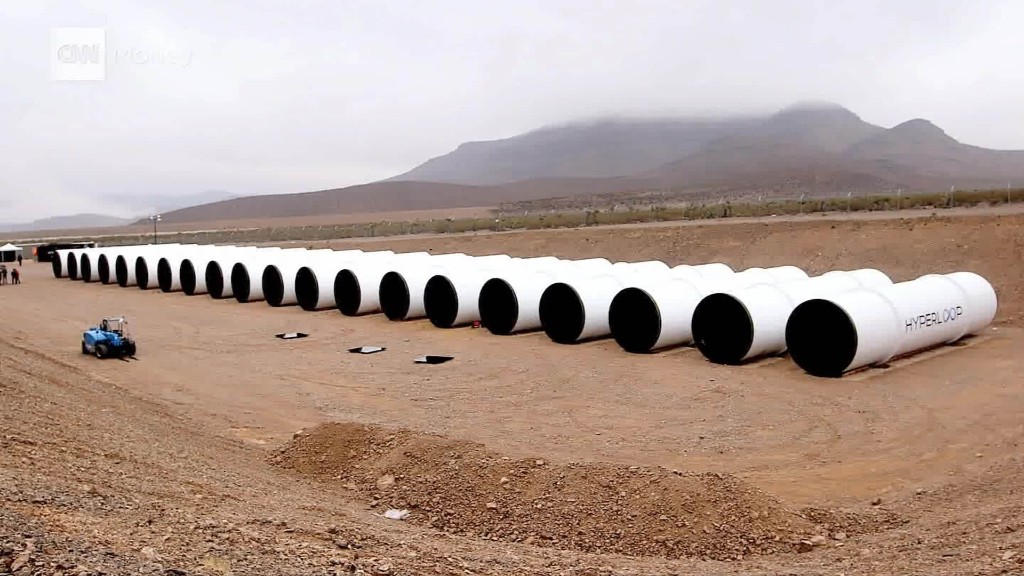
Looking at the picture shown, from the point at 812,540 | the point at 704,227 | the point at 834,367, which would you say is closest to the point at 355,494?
the point at 812,540

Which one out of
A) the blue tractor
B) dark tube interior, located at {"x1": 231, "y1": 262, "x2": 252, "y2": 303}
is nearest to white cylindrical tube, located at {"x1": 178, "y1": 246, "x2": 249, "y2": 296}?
dark tube interior, located at {"x1": 231, "y1": 262, "x2": 252, "y2": 303}

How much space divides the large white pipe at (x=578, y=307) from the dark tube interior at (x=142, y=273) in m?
22.3

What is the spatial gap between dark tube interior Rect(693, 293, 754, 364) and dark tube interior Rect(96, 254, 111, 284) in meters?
30.9

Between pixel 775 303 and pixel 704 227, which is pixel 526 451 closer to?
pixel 775 303

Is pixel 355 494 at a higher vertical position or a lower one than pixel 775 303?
lower

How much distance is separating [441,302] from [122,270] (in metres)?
21.1

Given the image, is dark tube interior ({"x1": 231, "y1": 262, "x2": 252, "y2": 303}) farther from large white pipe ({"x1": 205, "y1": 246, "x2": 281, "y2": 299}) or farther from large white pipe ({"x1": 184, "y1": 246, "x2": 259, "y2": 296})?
large white pipe ({"x1": 184, "y1": 246, "x2": 259, "y2": 296})

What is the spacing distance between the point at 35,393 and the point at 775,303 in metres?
13.2

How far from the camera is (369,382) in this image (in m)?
16.4

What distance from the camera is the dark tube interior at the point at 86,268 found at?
4088cm

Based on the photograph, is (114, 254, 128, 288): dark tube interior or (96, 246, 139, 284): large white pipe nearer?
(114, 254, 128, 288): dark tube interior

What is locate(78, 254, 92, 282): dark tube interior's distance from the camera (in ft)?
134

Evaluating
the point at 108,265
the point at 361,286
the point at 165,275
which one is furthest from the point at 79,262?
the point at 361,286

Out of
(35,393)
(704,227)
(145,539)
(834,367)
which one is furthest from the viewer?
(704,227)
